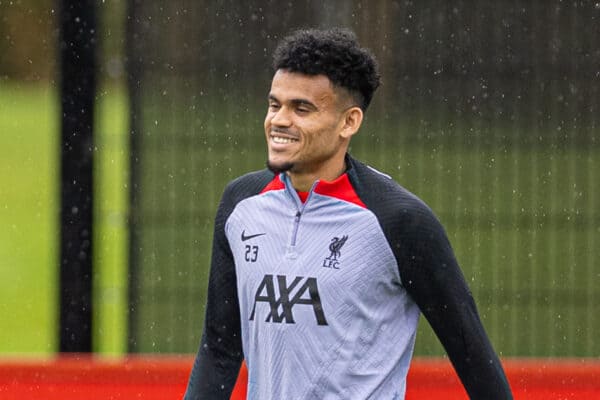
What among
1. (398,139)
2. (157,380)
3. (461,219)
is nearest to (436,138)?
(398,139)

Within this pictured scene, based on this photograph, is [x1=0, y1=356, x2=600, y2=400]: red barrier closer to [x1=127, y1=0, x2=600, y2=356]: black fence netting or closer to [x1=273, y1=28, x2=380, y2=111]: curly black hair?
[x1=127, y1=0, x2=600, y2=356]: black fence netting

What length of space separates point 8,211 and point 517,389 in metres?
14.9

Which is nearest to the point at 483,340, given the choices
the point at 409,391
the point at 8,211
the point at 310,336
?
the point at 310,336

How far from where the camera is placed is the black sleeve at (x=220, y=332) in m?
3.50

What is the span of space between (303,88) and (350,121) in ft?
0.52

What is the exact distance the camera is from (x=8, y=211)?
19172mm

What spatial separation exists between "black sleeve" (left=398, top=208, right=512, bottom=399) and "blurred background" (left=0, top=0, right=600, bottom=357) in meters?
2.74

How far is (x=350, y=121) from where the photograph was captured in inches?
133

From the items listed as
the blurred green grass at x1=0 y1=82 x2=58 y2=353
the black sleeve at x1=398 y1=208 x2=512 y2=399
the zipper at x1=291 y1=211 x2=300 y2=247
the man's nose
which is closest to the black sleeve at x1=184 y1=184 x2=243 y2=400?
the zipper at x1=291 y1=211 x2=300 y2=247

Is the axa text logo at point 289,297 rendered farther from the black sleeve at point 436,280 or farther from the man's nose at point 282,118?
the man's nose at point 282,118

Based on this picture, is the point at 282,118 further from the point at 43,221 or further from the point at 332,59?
the point at 43,221

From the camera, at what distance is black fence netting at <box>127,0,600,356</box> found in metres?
5.91

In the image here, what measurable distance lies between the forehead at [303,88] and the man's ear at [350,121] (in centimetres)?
7

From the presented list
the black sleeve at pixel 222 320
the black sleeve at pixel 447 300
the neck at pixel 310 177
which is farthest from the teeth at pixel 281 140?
the black sleeve at pixel 447 300
